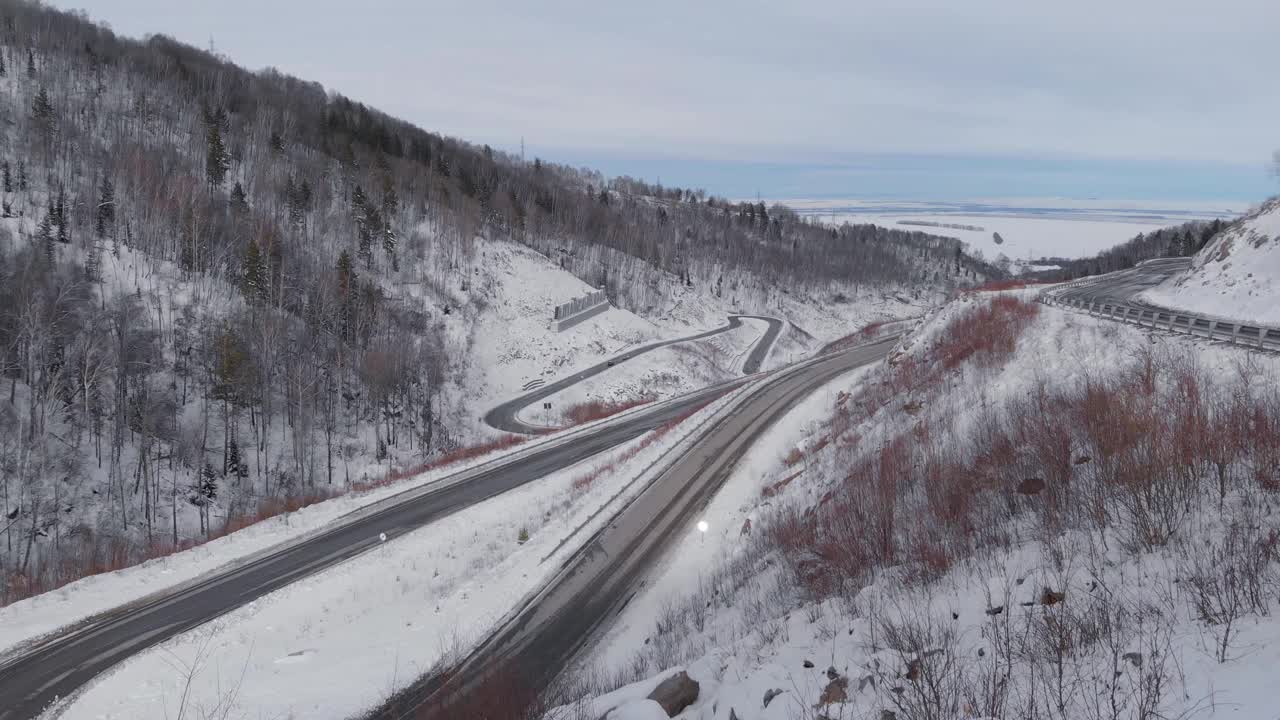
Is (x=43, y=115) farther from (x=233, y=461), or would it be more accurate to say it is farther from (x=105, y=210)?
(x=233, y=461)

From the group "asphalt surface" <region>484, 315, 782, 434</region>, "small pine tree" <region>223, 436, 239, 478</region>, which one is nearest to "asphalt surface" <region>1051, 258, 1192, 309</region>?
"asphalt surface" <region>484, 315, 782, 434</region>

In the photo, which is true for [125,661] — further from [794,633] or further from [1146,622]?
[1146,622]

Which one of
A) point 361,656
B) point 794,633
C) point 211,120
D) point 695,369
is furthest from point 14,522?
point 211,120

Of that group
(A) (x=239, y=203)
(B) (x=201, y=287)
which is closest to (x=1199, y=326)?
(B) (x=201, y=287)

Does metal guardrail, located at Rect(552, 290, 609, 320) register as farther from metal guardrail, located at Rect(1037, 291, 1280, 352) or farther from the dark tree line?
the dark tree line

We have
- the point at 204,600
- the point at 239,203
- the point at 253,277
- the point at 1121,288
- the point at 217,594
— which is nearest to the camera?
the point at 204,600

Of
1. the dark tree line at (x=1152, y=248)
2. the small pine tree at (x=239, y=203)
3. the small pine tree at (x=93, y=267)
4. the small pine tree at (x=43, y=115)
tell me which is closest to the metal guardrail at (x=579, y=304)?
the small pine tree at (x=239, y=203)
